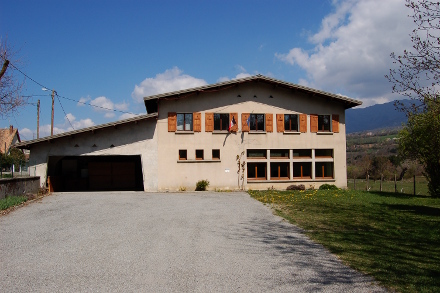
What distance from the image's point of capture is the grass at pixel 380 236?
20.2 ft

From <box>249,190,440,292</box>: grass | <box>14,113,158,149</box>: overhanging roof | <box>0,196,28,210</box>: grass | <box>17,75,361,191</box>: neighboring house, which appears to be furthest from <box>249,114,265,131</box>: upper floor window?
<box>0,196,28,210</box>: grass

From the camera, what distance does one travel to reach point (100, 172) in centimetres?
2709

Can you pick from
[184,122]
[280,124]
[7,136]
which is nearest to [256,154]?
[280,124]

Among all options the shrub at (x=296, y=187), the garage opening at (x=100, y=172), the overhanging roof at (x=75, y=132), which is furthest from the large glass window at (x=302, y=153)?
the garage opening at (x=100, y=172)

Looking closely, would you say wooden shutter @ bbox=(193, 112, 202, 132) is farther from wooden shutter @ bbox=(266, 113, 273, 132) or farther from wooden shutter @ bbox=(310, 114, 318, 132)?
wooden shutter @ bbox=(310, 114, 318, 132)

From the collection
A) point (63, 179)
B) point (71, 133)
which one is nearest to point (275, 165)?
point (71, 133)

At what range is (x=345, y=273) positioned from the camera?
20.7ft

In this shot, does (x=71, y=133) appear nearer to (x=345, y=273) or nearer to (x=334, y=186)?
(x=334, y=186)

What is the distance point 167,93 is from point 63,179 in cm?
1010

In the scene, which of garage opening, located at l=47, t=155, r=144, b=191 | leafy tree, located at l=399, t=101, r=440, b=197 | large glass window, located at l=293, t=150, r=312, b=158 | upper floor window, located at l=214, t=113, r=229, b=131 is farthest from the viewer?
garage opening, located at l=47, t=155, r=144, b=191

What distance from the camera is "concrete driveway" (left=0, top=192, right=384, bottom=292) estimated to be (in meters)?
5.83

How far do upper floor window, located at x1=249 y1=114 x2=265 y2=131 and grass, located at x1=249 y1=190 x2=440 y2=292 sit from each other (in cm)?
813

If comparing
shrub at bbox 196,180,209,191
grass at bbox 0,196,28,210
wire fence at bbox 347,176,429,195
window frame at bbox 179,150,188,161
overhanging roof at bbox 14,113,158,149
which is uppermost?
overhanging roof at bbox 14,113,158,149

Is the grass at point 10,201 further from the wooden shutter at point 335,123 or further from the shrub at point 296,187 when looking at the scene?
the wooden shutter at point 335,123
